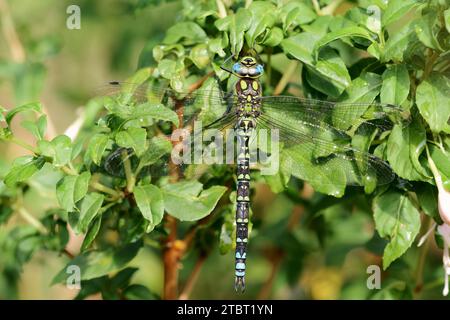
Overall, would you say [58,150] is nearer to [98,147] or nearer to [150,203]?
[98,147]

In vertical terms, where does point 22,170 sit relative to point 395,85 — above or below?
below

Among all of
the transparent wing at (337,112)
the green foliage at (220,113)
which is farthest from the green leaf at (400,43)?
the transparent wing at (337,112)

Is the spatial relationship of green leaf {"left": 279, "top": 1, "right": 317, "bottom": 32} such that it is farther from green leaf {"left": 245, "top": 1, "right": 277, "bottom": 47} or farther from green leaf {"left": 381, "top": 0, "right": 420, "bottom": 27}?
green leaf {"left": 381, "top": 0, "right": 420, "bottom": 27}

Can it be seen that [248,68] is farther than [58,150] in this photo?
Yes

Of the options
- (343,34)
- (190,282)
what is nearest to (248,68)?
(343,34)

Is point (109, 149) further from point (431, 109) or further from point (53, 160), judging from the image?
point (431, 109)

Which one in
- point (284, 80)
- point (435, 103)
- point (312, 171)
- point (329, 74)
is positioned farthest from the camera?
point (284, 80)

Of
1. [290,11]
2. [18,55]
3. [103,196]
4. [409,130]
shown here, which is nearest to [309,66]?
[290,11]
